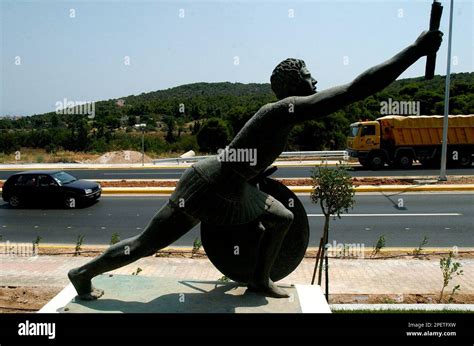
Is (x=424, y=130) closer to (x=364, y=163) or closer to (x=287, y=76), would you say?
(x=364, y=163)

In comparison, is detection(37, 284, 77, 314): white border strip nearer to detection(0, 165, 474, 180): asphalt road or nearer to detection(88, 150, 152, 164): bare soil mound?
detection(0, 165, 474, 180): asphalt road

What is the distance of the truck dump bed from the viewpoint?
942 inches

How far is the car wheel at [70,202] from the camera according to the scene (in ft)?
52.5

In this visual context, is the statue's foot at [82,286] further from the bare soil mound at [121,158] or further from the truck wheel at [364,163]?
the bare soil mound at [121,158]

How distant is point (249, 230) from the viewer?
5.85 metres

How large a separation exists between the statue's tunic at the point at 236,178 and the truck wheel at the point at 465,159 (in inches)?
846

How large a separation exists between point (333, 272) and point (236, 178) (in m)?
4.68

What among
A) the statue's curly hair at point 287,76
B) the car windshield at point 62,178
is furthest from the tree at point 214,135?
the statue's curly hair at point 287,76

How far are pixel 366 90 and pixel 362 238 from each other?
25.1 feet

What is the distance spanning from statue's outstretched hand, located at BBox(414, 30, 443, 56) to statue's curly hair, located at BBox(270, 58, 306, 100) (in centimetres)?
118

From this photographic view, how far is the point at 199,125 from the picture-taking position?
49812mm

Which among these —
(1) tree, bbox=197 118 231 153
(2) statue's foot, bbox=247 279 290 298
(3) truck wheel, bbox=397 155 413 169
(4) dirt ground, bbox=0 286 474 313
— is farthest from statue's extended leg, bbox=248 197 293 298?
(1) tree, bbox=197 118 231 153
